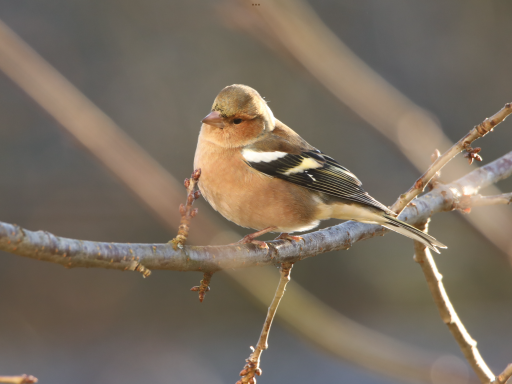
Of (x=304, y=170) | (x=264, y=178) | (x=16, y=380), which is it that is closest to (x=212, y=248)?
(x=16, y=380)

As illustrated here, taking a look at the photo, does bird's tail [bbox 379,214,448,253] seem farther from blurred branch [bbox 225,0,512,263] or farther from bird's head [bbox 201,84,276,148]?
bird's head [bbox 201,84,276,148]

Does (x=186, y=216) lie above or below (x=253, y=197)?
below

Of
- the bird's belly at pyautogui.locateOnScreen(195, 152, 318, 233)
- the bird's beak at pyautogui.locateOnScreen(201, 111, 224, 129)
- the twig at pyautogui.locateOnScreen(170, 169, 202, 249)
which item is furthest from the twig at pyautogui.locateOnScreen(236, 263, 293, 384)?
the bird's beak at pyautogui.locateOnScreen(201, 111, 224, 129)

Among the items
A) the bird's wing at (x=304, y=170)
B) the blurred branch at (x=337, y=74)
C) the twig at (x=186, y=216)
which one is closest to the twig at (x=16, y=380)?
the twig at (x=186, y=216)

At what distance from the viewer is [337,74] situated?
2.70 metres

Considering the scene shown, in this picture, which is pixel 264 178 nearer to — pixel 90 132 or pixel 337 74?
pixel 337 74

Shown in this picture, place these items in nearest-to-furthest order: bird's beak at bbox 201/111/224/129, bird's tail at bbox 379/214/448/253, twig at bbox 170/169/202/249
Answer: twig at bbox 170/169/202/249 → bird's tail at bbox 379/214/448/253 → bird's beak at bbox 201/111/224/129

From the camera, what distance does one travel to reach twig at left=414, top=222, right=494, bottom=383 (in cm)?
265

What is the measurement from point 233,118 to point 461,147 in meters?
1.51

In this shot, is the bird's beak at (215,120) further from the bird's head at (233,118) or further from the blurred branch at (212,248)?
the blurred branch at (212,248)

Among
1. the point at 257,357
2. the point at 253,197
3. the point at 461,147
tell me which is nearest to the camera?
the point at 257,357

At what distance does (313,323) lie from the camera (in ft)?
8.66

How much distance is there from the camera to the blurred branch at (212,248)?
4.89ft

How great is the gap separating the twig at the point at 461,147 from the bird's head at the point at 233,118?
3.70 ft
